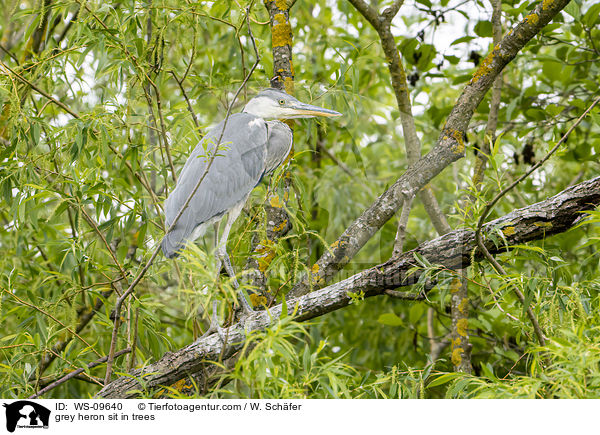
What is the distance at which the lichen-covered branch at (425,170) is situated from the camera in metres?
1.94

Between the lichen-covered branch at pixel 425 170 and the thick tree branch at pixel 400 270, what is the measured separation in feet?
1.04

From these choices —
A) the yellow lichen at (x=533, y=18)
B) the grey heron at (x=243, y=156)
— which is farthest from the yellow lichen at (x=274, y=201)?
the yellow lichen at (x=533, y=18)

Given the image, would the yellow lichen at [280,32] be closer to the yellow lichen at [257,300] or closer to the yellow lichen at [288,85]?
the yellow lichen at [288,85]

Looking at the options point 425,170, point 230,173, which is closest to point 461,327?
point 425,170

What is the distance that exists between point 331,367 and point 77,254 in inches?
45.4

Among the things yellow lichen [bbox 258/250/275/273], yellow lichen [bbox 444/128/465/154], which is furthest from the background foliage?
yellow lichen [bbox 444/128/465/154]

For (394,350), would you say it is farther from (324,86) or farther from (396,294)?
(324,86)

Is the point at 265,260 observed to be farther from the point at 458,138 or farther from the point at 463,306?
the point at 463,306
